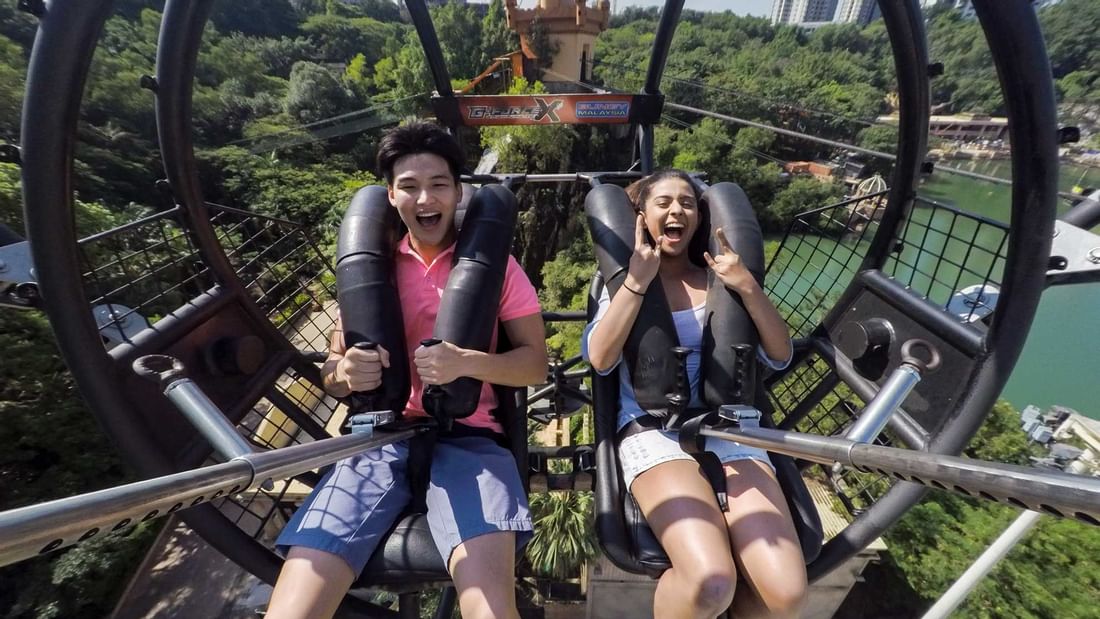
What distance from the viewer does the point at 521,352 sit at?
1.50m

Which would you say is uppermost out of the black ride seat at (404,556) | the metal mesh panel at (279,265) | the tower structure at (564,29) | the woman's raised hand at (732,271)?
the tower structure at (564,29)

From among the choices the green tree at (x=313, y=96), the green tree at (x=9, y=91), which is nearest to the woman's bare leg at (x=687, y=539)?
the green tree at (x=9, y=91)

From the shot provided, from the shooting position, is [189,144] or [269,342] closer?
[189,144]

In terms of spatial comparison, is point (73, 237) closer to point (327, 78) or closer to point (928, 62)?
point (928, 62)

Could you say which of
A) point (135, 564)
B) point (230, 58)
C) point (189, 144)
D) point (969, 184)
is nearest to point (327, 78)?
point (230, 58)

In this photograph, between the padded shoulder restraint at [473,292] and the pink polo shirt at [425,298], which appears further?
the pink polo shirt at [425,298]

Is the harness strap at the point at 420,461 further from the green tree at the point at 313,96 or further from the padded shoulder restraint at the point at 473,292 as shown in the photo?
the green tree at the point at 313,96

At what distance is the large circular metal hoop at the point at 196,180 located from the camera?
35.8 inches

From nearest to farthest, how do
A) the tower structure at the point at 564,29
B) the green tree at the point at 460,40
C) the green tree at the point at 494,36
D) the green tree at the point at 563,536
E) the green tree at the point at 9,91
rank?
the green tree at the point at 563,536
the green tree at the point at 9,91
the tower structure at the point at 564,29
the green tree at the point at 460,40
the green tree at the point at 494,36

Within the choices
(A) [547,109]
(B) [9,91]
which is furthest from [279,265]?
(B) [9,91]

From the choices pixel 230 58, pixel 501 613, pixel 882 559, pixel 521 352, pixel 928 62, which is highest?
pixel 230 58

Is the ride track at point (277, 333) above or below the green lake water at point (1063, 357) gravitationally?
above

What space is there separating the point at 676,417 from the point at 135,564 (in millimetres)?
9285

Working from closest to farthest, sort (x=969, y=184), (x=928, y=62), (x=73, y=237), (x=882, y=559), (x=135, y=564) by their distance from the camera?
(x=73, y=237) → (x=928, y=62) → (x=135, y=564) → (x=882, y=559) → (x=969, y=184)
